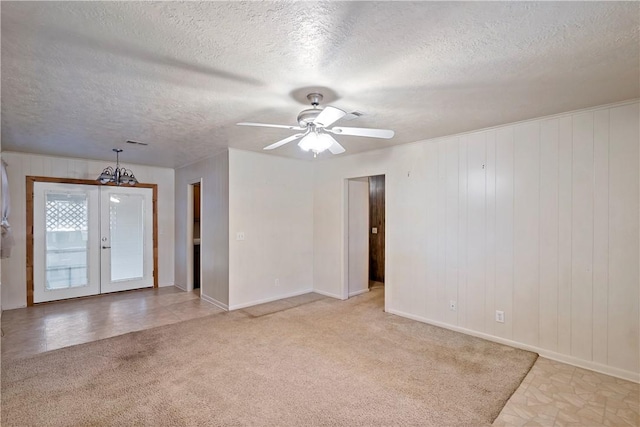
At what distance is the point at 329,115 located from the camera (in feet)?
6.89

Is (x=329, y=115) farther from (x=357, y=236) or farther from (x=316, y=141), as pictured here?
(x=357, y=236)

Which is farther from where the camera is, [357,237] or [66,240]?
[357,237]

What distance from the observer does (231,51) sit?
1.86 meters

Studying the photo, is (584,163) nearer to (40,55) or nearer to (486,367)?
(486,367)

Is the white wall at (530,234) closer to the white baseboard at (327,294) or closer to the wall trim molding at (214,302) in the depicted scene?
the white baseboard at (327,294)

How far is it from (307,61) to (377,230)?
196 inches

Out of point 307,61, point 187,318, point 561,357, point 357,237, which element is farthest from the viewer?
point 357,237

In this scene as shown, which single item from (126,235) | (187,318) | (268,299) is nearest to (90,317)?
(187,318)

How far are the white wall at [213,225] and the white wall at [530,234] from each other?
Result: 2412 mm

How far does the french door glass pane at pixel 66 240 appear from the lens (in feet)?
16.6

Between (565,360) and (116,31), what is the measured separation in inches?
173

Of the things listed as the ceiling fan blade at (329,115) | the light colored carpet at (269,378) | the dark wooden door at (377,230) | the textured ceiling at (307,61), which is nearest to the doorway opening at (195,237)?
the light colored carpet at (269,378)

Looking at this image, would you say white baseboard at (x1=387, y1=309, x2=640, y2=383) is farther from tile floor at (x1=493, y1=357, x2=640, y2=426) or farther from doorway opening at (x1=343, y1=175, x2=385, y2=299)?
doorway opening at (x1=343, y1=175, x2=385, y2=299)

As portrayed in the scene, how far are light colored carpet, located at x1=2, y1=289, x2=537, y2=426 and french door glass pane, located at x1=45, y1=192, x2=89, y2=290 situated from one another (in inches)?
103
